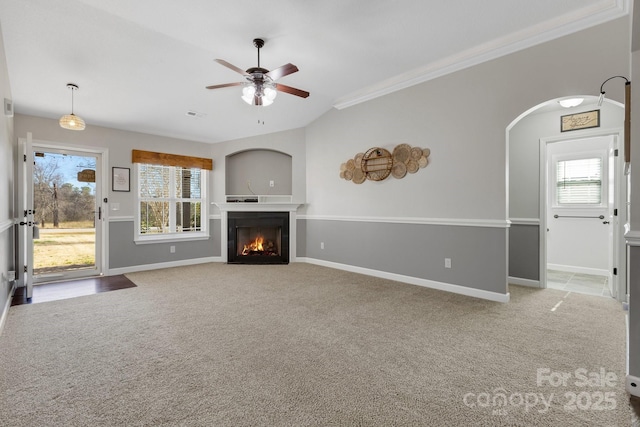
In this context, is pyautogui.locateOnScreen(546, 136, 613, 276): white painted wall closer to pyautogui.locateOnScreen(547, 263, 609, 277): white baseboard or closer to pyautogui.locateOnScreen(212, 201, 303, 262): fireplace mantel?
pyautogui.locateOnScreen(547, 263, 609, 277): white baseboard

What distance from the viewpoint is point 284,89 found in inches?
132

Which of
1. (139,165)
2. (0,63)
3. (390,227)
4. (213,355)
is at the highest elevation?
(0,63)

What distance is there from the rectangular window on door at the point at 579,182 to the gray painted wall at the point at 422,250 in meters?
2.99

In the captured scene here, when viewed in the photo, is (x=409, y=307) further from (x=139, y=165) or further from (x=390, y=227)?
(x=139, y=165)

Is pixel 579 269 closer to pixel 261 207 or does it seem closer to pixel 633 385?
pixel 633 385

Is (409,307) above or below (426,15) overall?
below

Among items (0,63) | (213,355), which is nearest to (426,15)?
(213,355)

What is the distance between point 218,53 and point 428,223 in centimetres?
334

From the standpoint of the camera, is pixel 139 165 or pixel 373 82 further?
pixel 139 165

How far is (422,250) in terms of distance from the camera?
14.0 feet

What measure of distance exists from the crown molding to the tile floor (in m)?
3.14

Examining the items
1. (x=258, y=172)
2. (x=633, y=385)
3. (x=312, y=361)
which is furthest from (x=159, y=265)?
(x=633, y=385)

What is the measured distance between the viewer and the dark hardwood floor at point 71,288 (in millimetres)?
3777

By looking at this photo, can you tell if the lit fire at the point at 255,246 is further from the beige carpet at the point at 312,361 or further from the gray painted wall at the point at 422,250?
the beige carpet at the point at 312,361
